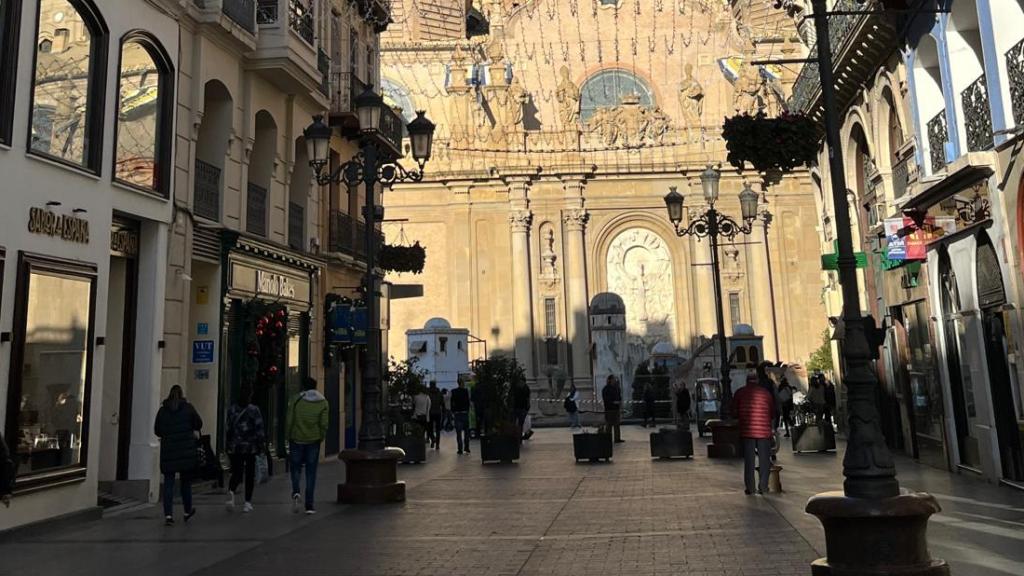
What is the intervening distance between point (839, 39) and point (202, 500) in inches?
556

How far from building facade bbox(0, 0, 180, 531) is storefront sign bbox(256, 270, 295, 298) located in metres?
2.93

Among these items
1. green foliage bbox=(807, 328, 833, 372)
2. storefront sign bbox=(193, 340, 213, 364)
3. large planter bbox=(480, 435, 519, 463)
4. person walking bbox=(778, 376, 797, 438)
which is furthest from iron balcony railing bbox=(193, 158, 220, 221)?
green foliage bbox=(807, 328, 833, 372)

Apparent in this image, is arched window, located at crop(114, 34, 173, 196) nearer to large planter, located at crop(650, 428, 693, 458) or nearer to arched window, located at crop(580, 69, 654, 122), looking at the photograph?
large planter, located at crop(650, 428, 693, 458)

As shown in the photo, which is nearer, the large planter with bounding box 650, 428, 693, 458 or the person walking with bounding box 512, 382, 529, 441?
the large planter with bounding box 650, 428, 693, 458

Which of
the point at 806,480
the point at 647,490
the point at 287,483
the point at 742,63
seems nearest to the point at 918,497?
the point at 647,490

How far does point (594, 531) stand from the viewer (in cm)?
880

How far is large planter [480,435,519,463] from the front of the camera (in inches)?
A: 663

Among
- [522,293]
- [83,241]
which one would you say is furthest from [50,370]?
[522,293]

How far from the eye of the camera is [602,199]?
41250 mm

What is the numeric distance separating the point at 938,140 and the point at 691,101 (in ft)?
94.2

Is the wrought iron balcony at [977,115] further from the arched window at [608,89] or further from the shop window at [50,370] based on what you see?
the arched window at [608,89]

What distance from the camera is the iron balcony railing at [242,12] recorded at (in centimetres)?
1388

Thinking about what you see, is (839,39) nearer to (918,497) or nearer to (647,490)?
(647,490)

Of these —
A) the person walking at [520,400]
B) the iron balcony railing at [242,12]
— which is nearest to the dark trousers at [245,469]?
the iron balcony railing at [242,12]
